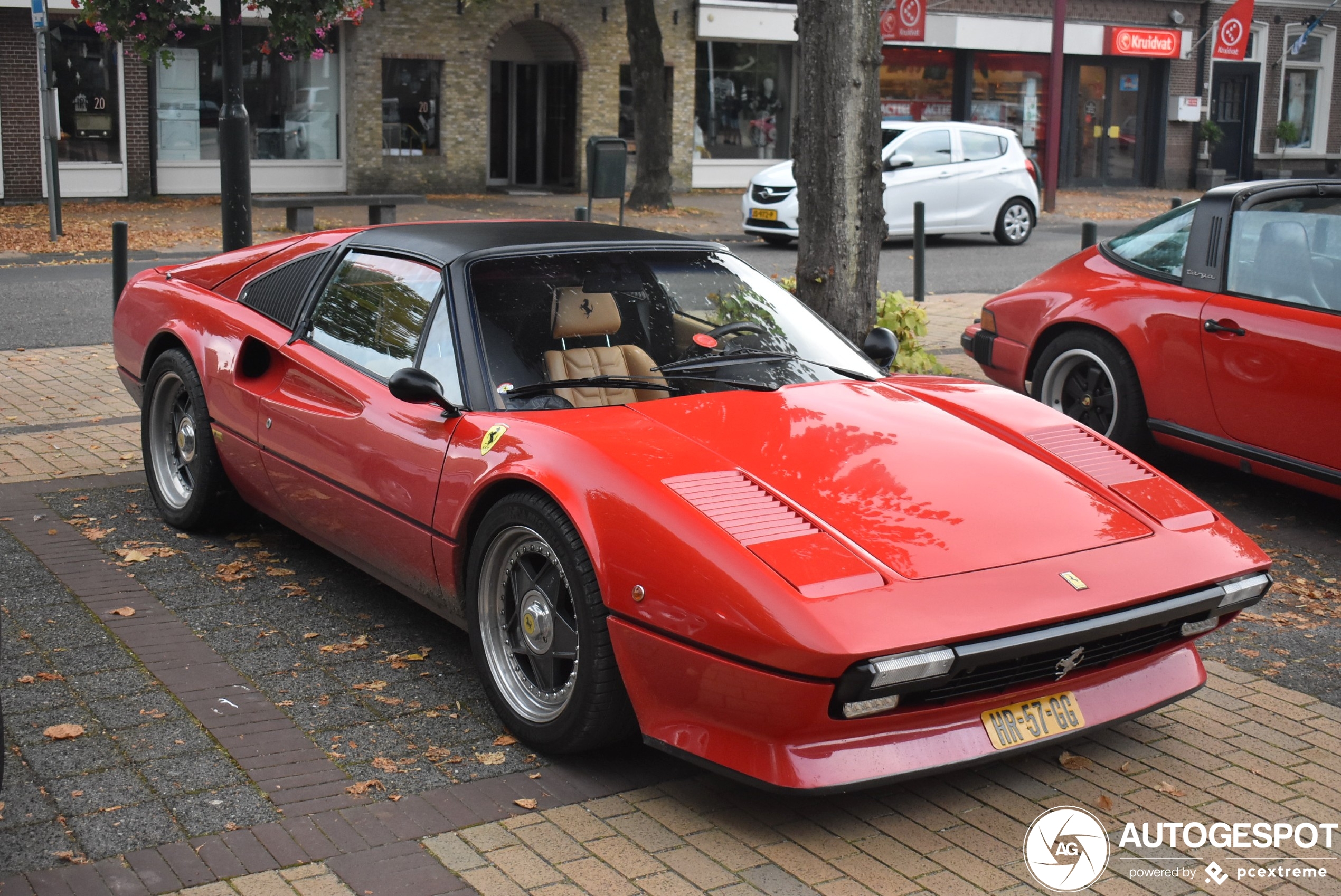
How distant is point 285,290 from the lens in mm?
5637

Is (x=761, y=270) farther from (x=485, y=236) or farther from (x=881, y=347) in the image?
(x=485, y=236)

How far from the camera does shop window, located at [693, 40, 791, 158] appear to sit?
2925 cm

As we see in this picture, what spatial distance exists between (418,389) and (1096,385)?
427 cm

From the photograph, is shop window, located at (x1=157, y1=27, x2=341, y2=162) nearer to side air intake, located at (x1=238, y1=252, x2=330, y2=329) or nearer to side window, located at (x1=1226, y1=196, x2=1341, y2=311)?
side air intake, located at (x1=238, y1=252, x2=330, y2=329)

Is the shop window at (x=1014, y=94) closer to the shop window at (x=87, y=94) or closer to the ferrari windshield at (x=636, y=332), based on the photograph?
the shop window at (x=87, y=94)

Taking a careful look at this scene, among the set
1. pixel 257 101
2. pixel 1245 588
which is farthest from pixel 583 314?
pixel 257 101

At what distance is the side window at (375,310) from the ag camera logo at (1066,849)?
97.6 inches

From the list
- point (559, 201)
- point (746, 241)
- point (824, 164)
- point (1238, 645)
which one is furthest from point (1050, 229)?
point (1238, 645)

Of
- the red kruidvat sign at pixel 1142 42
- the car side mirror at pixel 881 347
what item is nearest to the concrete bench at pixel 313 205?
the car side mirror at pixel 881 347

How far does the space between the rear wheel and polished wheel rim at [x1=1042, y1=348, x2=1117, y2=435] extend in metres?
13.5

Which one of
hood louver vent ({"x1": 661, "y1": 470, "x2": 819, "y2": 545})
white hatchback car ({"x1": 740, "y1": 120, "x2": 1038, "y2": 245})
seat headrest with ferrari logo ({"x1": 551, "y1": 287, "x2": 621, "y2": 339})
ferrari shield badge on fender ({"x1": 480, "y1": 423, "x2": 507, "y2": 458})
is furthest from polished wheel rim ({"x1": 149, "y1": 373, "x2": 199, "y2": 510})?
white hatchback car ({"x1": 740, "y1": 120, "x2": 1038, "y2": 245})

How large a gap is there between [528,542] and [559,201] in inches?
875

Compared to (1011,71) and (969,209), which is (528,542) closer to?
(969,209)

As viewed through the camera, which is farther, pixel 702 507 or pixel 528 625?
pixel 528 625
